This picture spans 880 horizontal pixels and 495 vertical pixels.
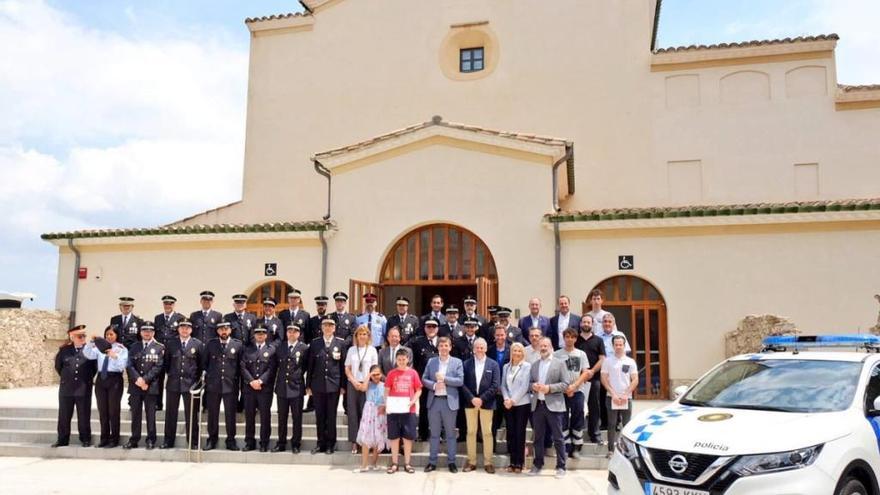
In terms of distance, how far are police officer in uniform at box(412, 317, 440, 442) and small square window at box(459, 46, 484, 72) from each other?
36.5ft

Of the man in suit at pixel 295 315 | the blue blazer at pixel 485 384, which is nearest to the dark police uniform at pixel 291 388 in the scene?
the man in suit at pixel 295 315

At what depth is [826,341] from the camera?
23.6 ft

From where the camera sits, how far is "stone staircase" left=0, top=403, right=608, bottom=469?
31.0ft

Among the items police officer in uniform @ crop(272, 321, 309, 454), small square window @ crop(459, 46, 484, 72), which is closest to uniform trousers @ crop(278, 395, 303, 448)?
police officer in uniform @ crop(272, 321, 309, 454)

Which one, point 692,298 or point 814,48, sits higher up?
point 814,48

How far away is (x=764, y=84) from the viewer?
1750 cm

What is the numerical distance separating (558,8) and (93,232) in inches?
526

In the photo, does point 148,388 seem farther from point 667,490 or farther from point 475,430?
point 667,490

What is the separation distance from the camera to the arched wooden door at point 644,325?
519 inches

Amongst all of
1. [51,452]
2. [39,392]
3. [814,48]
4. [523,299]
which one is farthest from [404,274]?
[814,48]

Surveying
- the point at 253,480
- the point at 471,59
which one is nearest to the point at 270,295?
the point at 253,480

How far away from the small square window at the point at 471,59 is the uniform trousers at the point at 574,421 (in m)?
12.3

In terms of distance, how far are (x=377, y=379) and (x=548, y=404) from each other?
7.62 ft

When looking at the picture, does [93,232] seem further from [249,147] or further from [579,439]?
[579,439]
